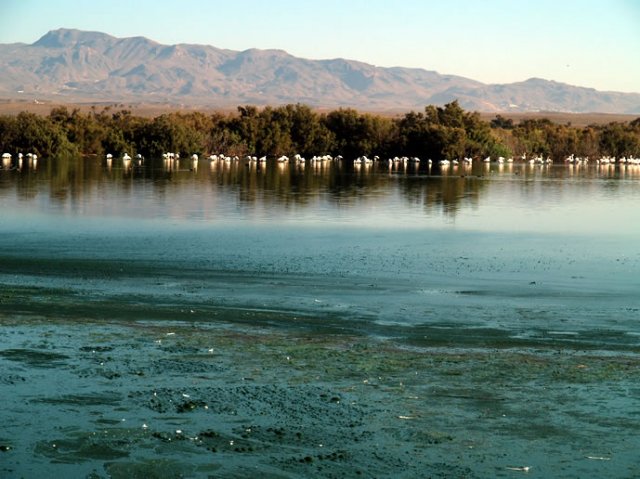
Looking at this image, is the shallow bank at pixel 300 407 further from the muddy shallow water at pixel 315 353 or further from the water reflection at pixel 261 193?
the water reflection at pixel 261 193

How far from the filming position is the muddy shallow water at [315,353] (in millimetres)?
8219

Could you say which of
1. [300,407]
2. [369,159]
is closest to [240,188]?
[300,407]

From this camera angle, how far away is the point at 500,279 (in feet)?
57.7

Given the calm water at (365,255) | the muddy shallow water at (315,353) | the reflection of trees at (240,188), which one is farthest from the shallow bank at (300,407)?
the reflection of trees at (240,188)

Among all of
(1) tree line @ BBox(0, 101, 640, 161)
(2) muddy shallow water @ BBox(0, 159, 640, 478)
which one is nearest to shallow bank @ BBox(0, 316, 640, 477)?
(2) muddy shallow water @ BBox(0, 159, 640, 478)

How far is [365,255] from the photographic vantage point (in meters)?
20.6

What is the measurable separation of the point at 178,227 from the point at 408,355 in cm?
1487

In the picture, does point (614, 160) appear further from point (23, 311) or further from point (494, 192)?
point (23, 311)

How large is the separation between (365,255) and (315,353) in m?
9.35

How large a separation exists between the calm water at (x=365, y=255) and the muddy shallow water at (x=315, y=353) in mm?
80

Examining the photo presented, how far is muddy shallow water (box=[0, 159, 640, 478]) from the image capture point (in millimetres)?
8219

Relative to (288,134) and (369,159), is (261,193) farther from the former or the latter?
(288,134)

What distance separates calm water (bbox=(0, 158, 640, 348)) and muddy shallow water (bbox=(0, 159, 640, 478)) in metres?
0.08

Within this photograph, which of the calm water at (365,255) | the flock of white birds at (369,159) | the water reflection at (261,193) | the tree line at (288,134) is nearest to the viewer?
the calm water at (365,255)
